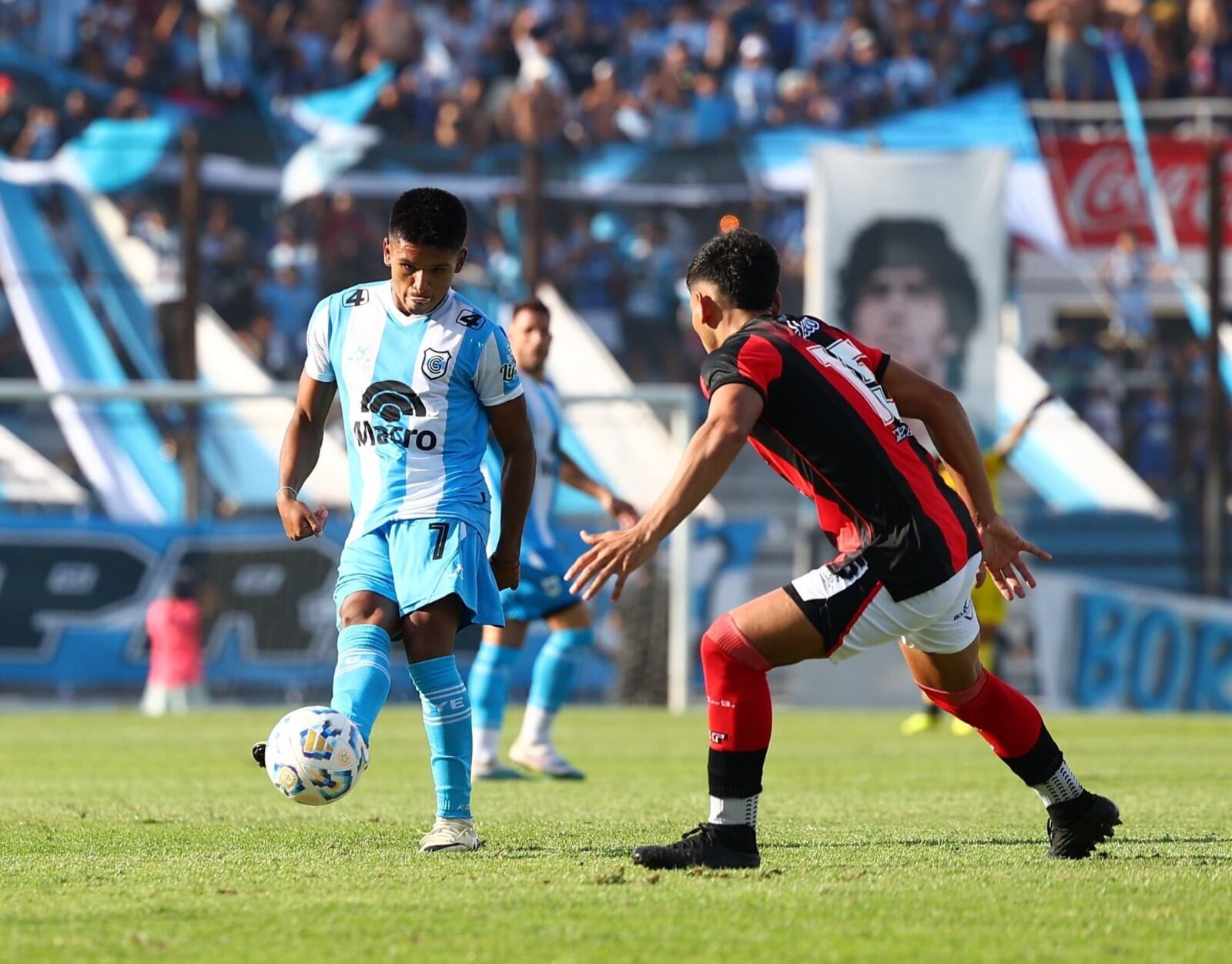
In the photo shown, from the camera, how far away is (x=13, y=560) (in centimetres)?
1909

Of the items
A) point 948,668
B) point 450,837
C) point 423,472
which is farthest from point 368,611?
point 948,668

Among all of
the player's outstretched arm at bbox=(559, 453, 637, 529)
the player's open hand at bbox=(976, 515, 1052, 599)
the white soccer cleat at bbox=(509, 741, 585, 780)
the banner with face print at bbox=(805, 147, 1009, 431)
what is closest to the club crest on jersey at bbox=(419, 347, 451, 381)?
the player's open hand at bbox=(976, 515, 1052, 599)

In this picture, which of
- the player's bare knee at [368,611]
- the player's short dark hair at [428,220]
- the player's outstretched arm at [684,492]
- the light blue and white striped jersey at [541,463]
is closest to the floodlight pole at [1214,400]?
the light blue and white striped jersey at [541,463]

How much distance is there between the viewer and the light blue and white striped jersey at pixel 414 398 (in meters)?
6.21

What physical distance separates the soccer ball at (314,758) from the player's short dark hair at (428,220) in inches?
63.3

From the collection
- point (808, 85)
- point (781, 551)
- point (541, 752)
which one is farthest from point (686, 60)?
point (541, 752)

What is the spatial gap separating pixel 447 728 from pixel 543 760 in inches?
165

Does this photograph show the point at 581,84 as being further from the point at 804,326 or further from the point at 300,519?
the point at 804,326

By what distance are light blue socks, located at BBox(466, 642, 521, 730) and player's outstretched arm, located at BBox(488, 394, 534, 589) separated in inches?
143

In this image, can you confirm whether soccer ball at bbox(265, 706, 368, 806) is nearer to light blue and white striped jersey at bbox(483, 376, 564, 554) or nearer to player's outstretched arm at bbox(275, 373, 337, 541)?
player's outstretched arm at bbox(275, 373, 337, 541)

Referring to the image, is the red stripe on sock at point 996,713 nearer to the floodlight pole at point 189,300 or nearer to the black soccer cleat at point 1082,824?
the black soccer cleat at point 1082,824

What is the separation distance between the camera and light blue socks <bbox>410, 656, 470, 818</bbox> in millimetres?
6176

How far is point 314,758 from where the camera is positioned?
5578 mm

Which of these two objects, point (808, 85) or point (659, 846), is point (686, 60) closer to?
point (808, 85)
